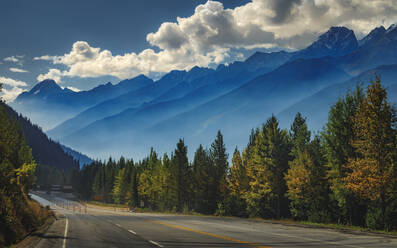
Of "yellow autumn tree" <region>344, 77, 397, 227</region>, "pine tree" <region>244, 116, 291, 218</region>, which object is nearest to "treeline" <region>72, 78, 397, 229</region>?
"yellow autumn tree" <region>344, 77, 397, 227</region>

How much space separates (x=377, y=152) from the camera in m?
26.5

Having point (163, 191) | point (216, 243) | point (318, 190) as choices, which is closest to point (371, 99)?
point (318, 190)

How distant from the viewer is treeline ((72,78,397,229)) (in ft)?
87.9

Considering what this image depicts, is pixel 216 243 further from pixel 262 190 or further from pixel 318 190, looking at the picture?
pixel 262 190

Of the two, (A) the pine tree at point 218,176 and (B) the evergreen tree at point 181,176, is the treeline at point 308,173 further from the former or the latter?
(B) the evergreen tree at point 181,176

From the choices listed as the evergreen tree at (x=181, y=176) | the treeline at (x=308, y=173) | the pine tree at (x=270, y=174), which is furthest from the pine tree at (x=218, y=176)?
the pine tree at (x=270, y=174)

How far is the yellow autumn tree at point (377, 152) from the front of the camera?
1016 inches

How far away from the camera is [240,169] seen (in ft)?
169

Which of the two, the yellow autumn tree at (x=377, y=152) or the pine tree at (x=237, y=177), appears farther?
the pine tree at (x=237, y=177)

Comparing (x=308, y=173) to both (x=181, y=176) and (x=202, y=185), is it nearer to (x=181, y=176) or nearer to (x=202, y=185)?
(x=202, y=185)

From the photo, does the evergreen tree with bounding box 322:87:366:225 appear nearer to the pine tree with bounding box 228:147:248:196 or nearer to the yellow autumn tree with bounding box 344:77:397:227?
the yellow autumn tree with bounding box 344:77:397:227

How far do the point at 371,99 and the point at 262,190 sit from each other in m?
19.0

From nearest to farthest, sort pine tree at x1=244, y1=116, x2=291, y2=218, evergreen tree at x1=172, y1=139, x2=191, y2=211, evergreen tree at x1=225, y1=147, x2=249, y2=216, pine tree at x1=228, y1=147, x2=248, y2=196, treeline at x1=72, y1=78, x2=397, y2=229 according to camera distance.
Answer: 1. treeline at x1=72, y1=78, x2=397, y2=229
2. pine tree at x1=244, y1=116, x2=291, y2=218
3. pine tree at x1=228, y1=147, x2=248, y2=196
4. evergreen tree at x1=225, y1=147, x2=249, y2=216
5. evergreen tree at x1=172, y1=139, x2=191, y2=211

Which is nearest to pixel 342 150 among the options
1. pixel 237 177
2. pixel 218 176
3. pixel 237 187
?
pixel 237 177
